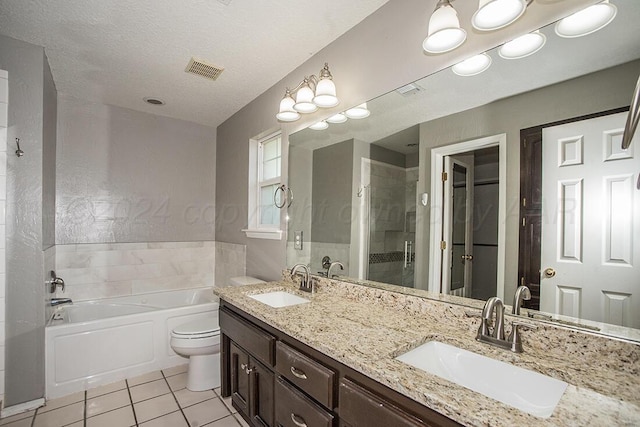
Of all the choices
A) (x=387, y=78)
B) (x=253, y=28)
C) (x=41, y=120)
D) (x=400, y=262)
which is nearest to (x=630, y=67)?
(x=387, y=78)

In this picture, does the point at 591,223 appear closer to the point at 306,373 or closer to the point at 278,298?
the point at 306,373

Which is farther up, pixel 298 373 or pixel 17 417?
pixel 298 373

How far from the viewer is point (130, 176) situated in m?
3.34

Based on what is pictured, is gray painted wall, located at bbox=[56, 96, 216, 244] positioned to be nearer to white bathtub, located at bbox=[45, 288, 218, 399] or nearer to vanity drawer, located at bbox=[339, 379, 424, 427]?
white bathtub, located at bbox=[45, 288, 218, 399]

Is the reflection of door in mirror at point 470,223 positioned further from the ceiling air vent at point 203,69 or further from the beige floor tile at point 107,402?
the beige floor tile at point 107,402

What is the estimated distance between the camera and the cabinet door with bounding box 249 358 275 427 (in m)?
1.55

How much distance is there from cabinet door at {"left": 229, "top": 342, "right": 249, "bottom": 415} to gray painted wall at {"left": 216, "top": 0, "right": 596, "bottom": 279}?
80 cm

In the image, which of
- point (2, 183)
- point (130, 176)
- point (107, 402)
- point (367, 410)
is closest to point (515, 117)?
point (367, 410)

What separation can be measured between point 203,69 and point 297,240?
158 centimetres

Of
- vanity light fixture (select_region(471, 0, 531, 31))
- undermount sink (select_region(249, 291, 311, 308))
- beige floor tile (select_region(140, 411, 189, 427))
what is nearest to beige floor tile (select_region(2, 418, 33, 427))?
beige floor tile (select_region(140, 411, 189, 427))

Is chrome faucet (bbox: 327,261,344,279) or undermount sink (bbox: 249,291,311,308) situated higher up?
chrome faucet (bbox: 327,261,344,279)

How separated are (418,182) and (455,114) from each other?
14.4 inches

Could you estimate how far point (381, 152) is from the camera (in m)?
1.84

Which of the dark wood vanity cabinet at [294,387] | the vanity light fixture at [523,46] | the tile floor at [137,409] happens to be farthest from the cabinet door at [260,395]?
the vanity light fixture at [523,46]
